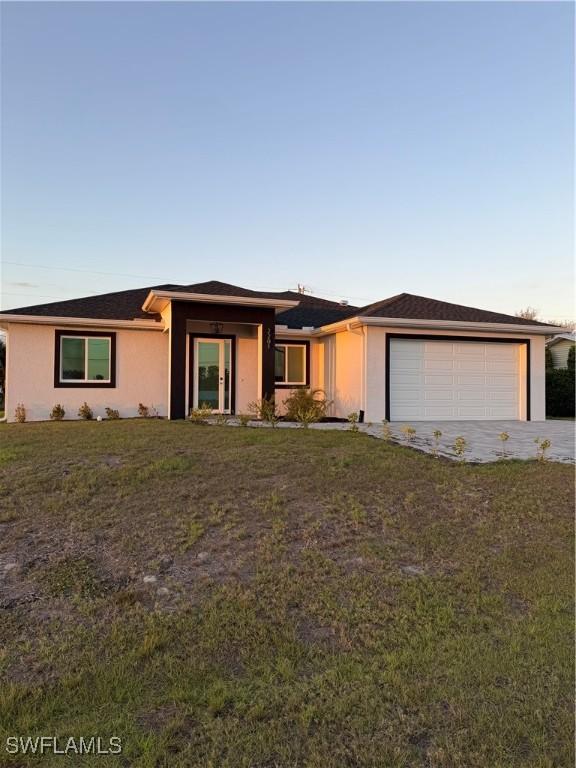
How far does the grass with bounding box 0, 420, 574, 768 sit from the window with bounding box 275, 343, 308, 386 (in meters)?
8.44

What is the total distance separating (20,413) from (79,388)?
158cm

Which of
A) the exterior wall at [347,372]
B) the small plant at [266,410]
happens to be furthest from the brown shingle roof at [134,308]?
the small plant at [266,410]

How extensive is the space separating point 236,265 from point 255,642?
18.6 m

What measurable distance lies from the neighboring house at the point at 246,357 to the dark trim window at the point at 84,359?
1.1 inches

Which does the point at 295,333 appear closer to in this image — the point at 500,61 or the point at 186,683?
the point at 500,61

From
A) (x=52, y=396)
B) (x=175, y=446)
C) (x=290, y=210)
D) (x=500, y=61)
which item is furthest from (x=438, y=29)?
(x=52, y=396)

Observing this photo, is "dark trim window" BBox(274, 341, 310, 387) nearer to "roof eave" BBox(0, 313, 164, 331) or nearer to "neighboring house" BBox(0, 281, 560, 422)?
"neighboring house" BBox(0, 281, 560, 422)

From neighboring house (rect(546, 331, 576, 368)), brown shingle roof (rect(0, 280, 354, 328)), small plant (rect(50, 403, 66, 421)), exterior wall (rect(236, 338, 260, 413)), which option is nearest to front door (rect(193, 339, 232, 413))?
exterior wall (rect(236, 338, 260, 413))

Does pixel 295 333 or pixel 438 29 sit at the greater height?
pixel 438 29

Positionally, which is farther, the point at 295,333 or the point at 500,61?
the point at 295,333

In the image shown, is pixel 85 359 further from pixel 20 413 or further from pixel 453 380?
pixel 453 380

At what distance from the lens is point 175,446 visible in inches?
314

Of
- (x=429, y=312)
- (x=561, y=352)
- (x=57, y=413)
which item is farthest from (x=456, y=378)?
(x=561, y=352)

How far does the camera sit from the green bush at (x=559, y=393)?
20.2 meters
